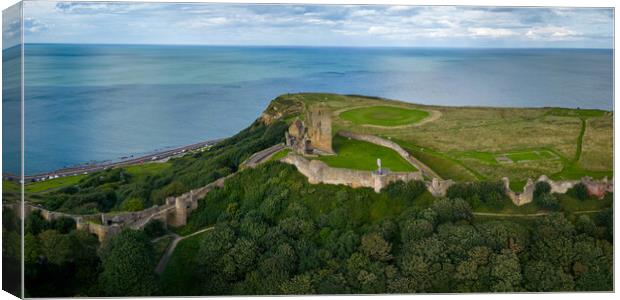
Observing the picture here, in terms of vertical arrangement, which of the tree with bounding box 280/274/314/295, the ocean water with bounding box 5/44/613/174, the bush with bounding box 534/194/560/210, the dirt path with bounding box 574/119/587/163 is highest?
the ocean water with bounding box 5/44/613/174

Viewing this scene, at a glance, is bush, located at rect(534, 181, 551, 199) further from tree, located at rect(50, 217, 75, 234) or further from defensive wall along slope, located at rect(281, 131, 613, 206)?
tree, located at rect(50, 217, 75, 234)

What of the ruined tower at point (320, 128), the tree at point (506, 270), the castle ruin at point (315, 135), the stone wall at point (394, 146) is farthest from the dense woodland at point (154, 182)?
the tree at point (506, 270)

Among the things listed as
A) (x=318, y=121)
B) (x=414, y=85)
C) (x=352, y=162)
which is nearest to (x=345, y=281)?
(x=352, y=162)

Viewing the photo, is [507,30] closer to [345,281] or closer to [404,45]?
[404,45]

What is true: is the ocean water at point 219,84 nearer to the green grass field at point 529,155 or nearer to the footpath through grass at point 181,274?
the green grass field at point 529,155

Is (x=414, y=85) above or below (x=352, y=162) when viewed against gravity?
above

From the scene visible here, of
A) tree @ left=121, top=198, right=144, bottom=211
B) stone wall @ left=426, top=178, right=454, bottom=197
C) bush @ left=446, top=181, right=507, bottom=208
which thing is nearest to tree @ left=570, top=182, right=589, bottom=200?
bush @ left=446, top=181, right=507, bottom=208

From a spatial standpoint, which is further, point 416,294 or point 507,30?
point 507,30
